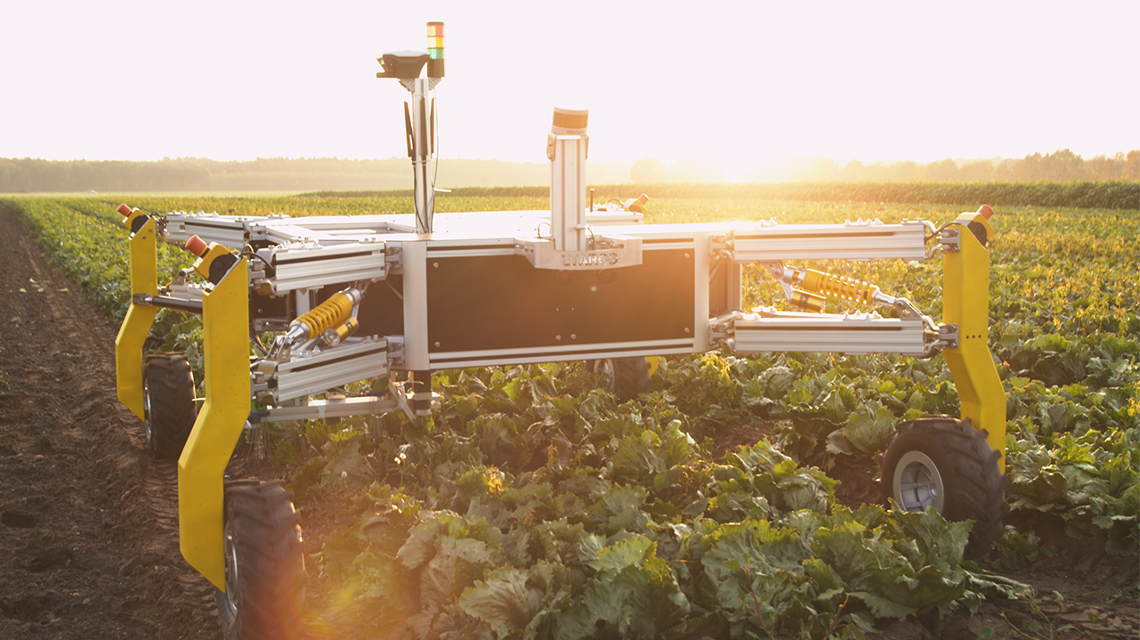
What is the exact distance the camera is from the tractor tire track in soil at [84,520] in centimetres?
442

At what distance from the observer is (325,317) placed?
4176 mm

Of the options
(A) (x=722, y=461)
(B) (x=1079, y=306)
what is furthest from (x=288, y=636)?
(B) (x=1079, y=306)

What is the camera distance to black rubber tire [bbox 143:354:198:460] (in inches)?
260

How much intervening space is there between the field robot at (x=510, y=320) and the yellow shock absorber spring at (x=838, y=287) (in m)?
0.01

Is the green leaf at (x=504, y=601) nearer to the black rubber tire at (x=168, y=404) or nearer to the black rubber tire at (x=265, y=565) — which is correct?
the black rubber tire at (x=265, y=565)

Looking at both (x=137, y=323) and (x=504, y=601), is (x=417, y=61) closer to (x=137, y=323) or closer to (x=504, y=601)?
(x=504, y=601)

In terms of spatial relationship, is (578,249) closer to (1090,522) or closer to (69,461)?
(1090,522)

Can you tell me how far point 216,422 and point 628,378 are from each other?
4092 millimetres

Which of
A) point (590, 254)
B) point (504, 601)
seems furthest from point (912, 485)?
point (504, 601)

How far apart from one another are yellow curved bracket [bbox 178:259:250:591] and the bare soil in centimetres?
64

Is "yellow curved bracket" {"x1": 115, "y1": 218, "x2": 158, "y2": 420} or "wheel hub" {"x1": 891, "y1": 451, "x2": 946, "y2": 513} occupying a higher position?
"yellow curved bracket" {"x1": 115, "y1": 218, "x2": 158, "y2": 420}

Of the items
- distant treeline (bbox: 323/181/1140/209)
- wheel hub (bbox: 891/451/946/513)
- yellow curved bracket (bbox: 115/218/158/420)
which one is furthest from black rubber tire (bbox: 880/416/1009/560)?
distant treeline (bbox: 323/181/1140/209)

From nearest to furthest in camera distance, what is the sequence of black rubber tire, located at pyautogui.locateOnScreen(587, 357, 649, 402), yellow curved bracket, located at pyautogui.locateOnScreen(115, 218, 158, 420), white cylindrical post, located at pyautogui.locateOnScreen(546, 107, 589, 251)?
1. white cylindrical post, located at pyautogui.locateOnScreen(546, 107, 589, 251)
2. yellow curved bracket, located at pyautogui.locateOnScreen(115, 218, 158, 420)
3. black rubber tire, located at pyautogui.locateOnScreen(587, 357, 649, 402)

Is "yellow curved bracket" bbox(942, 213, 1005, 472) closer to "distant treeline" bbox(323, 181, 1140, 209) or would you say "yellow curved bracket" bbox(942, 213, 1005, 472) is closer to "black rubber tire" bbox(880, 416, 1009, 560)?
"black rubber tire" bbox(880, 416, 1009, 560)
